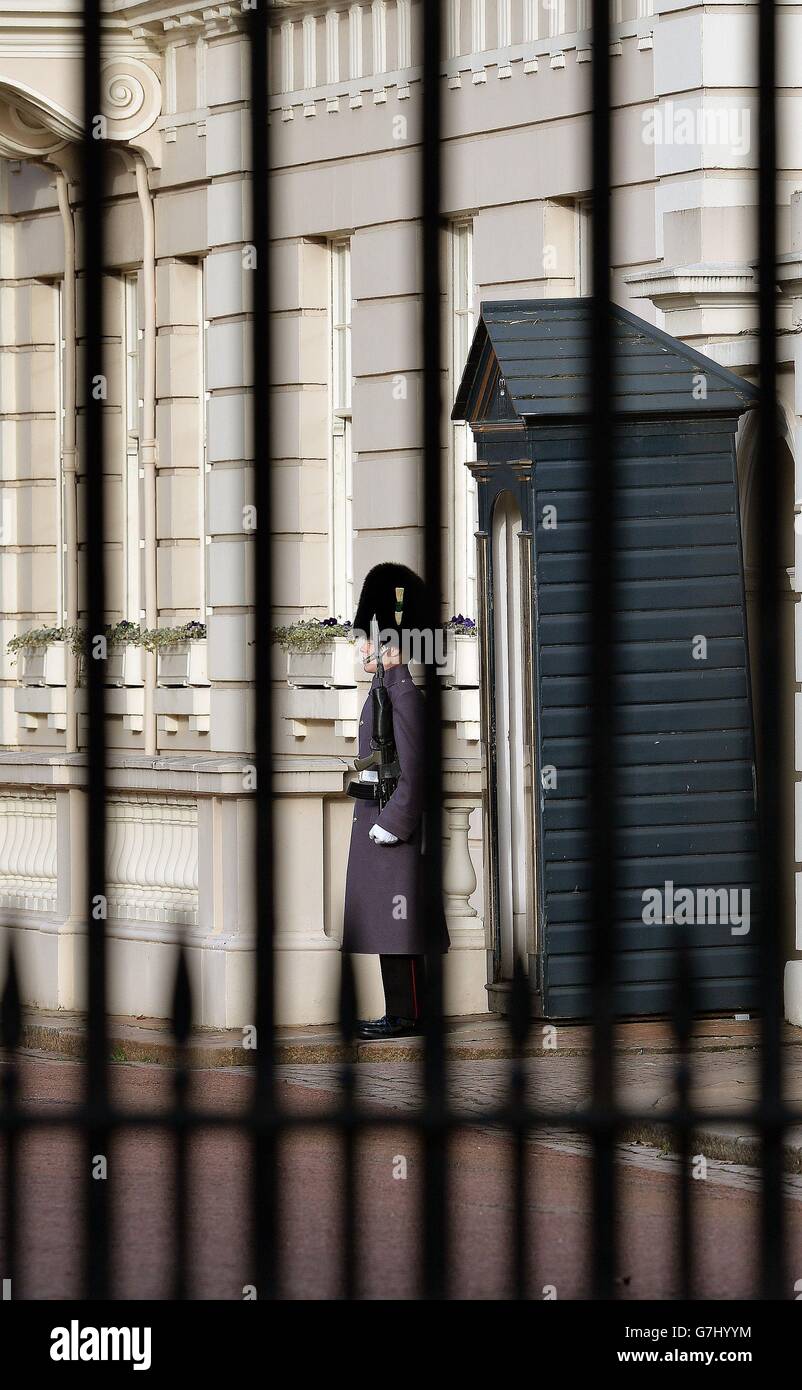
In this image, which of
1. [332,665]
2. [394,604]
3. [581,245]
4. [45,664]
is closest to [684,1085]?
[394,604]

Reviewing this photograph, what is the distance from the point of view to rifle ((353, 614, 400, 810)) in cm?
1030

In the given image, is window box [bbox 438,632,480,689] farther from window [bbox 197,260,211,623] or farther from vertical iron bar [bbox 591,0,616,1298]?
vertical iron bar [bbox 591,0,616,1298]

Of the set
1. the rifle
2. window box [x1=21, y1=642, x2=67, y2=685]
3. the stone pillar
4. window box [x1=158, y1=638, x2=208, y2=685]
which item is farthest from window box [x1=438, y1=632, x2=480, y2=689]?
window box [x1=21, y1=642, x2=67, y2=685]

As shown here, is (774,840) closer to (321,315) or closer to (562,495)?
(562,495)

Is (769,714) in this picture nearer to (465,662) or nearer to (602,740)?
(602,740)

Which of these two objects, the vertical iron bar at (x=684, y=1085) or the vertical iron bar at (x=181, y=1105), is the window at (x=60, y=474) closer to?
the vertical iron bar at (x=181, y=1105)

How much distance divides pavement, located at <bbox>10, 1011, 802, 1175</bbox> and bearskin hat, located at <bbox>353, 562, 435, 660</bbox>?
63.3 inches

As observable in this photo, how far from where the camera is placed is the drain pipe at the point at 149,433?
16.2 metres

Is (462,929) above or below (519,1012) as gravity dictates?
below

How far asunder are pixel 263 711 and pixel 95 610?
0.98 feet

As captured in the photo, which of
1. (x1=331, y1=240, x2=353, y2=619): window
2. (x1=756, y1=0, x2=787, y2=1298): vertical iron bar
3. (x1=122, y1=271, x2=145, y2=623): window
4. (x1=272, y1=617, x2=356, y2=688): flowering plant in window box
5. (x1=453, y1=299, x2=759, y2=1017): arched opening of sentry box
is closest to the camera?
(x1=756, y1=0, x2=787, y2=1298): vertical iron bar

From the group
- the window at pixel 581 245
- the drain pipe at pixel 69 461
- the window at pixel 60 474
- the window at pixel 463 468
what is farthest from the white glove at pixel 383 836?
the window at pixel 60 474

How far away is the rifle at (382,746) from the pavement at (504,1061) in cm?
100

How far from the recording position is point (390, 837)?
10.3 meters
